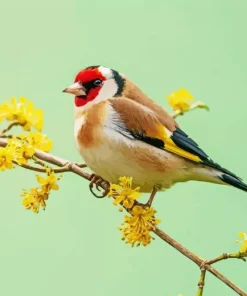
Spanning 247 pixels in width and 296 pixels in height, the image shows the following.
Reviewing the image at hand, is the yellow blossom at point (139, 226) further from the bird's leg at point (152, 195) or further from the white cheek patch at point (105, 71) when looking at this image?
the white cheek patch at point (105, 71)

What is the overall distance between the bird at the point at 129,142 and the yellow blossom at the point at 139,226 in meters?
0.07

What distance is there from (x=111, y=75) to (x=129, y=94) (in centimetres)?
5

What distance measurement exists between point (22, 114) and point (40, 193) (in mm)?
108

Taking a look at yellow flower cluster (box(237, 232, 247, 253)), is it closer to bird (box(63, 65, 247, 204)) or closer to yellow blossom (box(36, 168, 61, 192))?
bird (box(63, 65, 247, 204))

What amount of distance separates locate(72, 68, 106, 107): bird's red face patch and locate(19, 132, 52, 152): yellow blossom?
0.08m

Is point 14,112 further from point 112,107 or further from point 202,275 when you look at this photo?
point 202,275

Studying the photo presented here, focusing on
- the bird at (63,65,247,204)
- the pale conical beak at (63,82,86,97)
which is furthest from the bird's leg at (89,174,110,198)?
the pale conical beak at (63,82,86,97)

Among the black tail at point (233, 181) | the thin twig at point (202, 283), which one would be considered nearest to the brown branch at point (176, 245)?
the thin twig at point (202, 283)

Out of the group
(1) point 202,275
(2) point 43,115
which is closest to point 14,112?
(2) point 43,115

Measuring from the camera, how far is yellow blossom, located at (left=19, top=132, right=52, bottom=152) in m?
0.67

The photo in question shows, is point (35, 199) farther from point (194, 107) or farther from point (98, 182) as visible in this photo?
point (194, 107)

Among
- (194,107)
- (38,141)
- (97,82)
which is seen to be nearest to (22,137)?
(38,141)

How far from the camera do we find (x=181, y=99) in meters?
0.76

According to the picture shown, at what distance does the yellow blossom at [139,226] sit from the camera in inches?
25.0
